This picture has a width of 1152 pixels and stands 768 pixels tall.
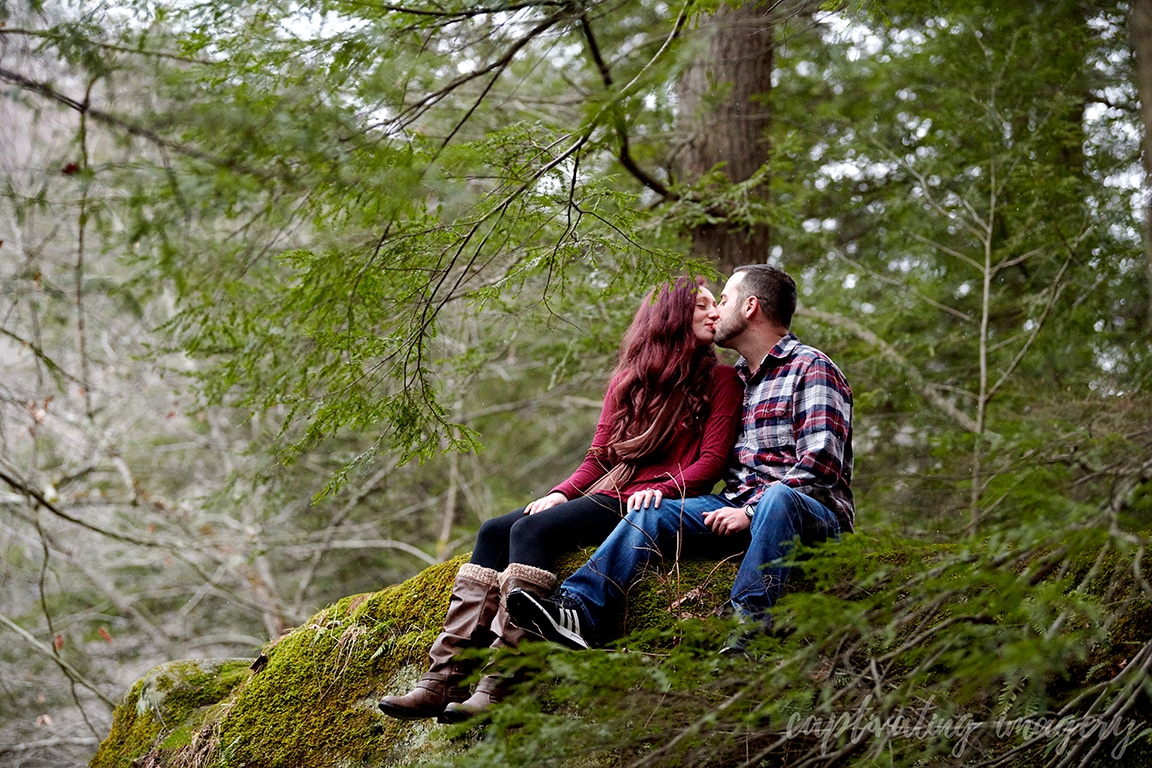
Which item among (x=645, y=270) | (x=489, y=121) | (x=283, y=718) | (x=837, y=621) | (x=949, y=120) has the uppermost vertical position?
(x=489, y=121)

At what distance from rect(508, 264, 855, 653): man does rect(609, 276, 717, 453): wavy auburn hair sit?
22 cm

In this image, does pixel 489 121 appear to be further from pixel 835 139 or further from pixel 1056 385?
pixel 1056 385

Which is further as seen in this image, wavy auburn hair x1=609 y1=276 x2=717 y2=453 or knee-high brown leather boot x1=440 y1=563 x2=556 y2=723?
wavy auburn hair x1=609 y1=276 x2=717 y2=453

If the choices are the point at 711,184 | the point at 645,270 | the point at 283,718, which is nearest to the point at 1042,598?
the point at 645,270

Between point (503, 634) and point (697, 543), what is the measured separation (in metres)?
0.98

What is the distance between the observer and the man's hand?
3502 mm

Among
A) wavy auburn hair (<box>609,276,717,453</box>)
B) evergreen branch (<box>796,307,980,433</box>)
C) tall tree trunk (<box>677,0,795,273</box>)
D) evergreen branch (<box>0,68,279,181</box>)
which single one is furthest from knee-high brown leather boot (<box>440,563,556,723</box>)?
evergreen branch (<box>796,307,980,433</box>)

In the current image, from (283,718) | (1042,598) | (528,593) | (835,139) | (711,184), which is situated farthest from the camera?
(835,139)

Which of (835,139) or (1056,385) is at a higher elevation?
(835,139)

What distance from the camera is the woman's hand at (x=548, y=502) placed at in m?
3.86

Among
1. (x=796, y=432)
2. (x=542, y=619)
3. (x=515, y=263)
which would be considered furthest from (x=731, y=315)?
(x=542, y=619)

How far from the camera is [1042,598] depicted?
212 cm

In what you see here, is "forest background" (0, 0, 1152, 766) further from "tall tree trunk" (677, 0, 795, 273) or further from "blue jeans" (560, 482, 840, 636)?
"blue jeans" (560, 482, 840, 636)

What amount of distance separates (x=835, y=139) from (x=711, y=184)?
184cm
